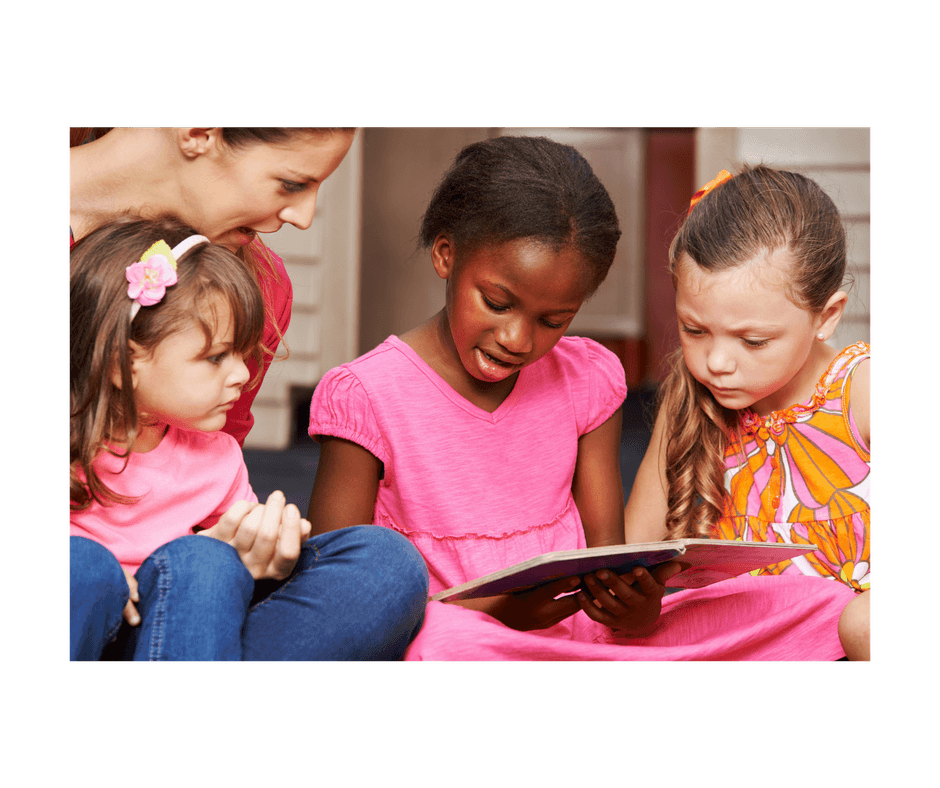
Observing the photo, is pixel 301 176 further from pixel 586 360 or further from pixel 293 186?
pixel 586 360

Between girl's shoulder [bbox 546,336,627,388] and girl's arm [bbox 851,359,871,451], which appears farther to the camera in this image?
girl's shoulder [bbox 546,336,627,388]

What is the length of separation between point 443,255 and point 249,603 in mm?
588

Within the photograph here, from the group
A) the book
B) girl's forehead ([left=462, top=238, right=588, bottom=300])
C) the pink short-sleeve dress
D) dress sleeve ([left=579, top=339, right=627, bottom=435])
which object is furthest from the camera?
dress sleeve ([left=579, top=339, right=627, bottom=435])

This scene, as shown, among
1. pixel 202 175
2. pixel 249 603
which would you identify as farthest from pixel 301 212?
pixel 249 603

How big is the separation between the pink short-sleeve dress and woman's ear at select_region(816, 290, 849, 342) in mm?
366

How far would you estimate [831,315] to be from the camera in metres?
1.48

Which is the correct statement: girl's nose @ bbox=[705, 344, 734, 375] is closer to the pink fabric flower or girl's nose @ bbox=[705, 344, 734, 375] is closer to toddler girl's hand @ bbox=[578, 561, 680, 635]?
toddler girl's hand @ bbox=[578, 561, 680, 635]

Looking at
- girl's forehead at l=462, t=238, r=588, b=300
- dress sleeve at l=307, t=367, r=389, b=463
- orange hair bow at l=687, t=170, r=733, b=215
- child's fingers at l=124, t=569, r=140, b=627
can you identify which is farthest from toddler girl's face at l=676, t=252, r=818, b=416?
child's fingers at l=124, t=569, r=140, b=627

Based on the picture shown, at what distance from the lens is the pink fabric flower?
1306 mm

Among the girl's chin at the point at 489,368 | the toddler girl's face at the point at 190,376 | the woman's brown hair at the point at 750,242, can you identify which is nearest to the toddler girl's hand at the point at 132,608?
the toddler girl's face at the point at 190,376

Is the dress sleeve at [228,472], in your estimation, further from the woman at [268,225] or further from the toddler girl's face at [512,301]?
the toddler girl's face at [512,301]

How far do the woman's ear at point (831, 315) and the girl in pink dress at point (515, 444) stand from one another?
1.08 ft

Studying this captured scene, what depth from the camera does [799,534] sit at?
151 centimetres
